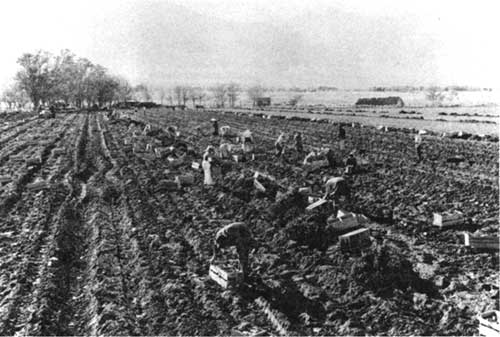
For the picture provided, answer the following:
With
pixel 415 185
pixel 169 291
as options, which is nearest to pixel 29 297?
pixel 169 291

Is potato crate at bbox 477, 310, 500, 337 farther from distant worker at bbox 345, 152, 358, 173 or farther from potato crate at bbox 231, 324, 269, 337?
distant worker at bbox 345, 152, 358, 173

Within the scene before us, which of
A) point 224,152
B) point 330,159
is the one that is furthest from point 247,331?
point 224,152

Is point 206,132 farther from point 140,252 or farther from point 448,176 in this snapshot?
point 140,252

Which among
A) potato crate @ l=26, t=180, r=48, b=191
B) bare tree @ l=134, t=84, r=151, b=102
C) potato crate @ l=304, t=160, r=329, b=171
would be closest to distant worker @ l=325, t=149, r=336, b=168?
potato crate @ l=304, t=160, r=329, b=171

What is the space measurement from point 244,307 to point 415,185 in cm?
900

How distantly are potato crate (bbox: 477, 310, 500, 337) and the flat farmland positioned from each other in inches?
14.2

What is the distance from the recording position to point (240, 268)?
8.77 meters

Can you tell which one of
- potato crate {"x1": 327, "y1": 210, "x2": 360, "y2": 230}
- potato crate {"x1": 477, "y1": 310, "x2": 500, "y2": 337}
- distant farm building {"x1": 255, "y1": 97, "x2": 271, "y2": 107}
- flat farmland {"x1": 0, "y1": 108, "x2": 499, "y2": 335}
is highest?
distant farm building {"x1": 255, "y1": 97, "x2": 271, "y2": 107}

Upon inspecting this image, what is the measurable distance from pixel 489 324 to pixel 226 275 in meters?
4.06

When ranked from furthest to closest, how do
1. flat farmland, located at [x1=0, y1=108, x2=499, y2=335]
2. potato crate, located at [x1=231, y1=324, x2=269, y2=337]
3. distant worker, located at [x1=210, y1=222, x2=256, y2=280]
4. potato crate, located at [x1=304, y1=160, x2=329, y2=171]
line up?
potato crate, located at [x1=304, y1=160, x2=329, y2=171]
distant worker, located at [x1=210, y1=222, x2=256, y2=280]
flat farmland, located at [x1=0, y1=108, x2=499, y2=335]
potato crate, located at [x1=231, y1=324, x2=269, y2=337]

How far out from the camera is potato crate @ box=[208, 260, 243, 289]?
325 inches

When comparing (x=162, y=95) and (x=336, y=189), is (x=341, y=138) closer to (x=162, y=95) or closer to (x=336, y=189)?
(x=336, y=189)

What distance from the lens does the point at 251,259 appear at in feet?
31.5

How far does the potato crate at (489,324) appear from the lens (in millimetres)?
5949
